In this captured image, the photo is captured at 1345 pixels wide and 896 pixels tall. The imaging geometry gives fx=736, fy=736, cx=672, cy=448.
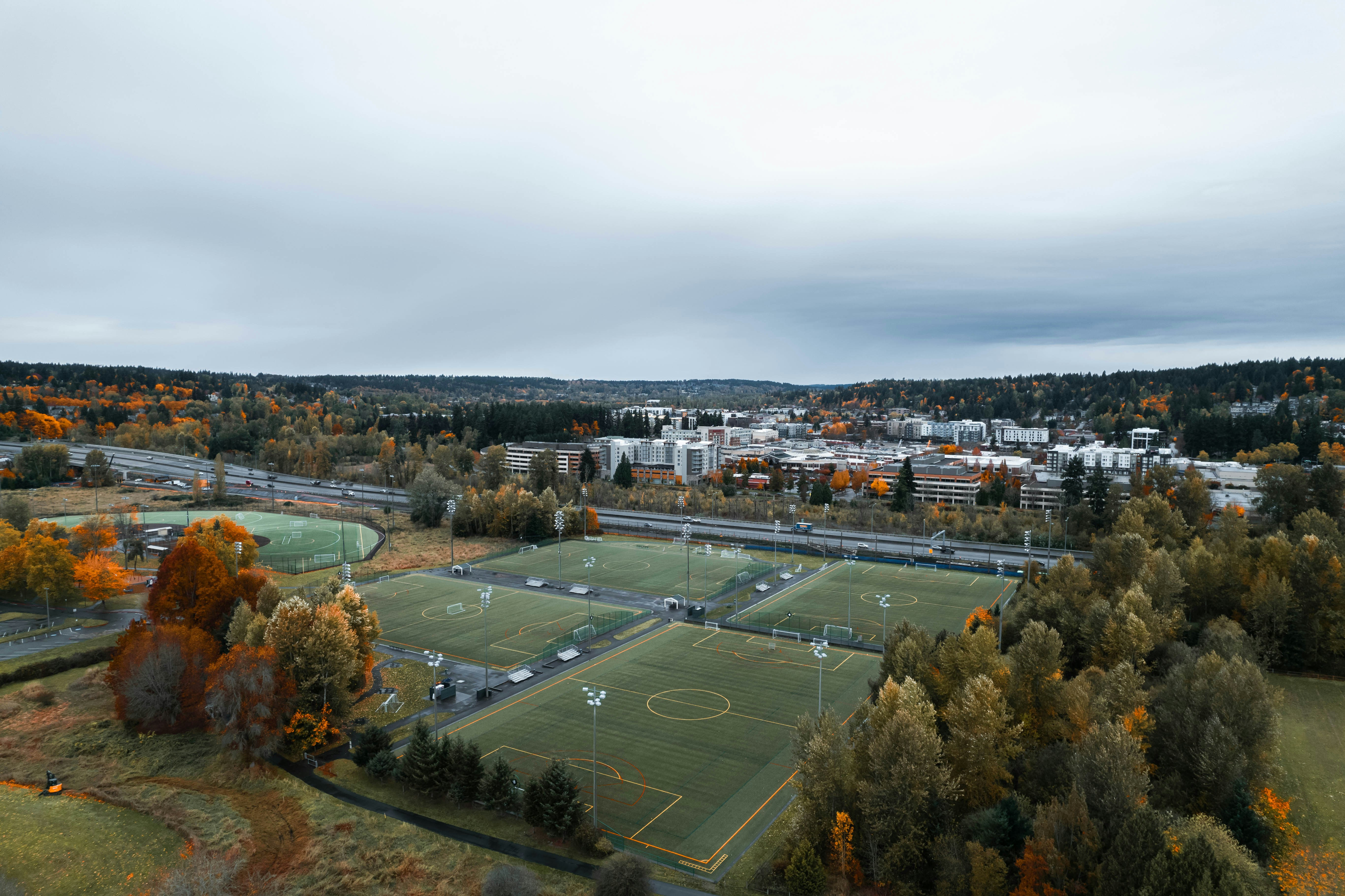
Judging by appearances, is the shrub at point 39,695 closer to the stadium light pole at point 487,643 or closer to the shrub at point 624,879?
the stadium light pole at point 487,643

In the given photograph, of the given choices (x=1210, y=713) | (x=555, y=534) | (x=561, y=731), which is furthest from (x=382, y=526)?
(x=1210, y=713)

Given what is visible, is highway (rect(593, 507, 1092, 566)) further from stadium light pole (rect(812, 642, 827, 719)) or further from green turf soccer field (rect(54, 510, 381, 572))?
stadium light pole (rect(812, 642, 827, 719))

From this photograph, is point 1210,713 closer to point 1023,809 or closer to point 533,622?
point 1023,809

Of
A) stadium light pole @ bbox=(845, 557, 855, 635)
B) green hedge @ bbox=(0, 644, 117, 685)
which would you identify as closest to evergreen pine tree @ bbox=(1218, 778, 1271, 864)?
stadium light pole @ bbox=(845, 557, 855, 635)

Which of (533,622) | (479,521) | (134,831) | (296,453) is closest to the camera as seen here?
(134,831)

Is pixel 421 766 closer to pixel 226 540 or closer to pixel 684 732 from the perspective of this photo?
pixel 684 732

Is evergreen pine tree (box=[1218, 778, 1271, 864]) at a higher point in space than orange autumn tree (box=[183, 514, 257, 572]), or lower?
lower
